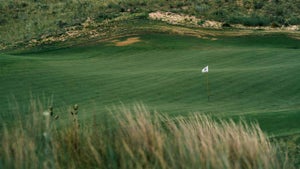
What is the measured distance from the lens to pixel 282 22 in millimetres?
43250

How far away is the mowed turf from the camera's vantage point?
15.2 m

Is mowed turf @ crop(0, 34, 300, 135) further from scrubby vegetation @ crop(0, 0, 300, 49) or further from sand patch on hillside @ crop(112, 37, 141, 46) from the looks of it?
scrubby vegetation @ crop(0, 0, 300, 49)

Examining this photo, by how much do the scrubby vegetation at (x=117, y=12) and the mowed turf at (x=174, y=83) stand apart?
14523 mm

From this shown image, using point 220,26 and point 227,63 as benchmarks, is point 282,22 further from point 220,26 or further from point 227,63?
point 227,63

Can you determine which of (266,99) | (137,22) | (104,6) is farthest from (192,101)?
(104,6)

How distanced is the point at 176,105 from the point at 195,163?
34.9 feet

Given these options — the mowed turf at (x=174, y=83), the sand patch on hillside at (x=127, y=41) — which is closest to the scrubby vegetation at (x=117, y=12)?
the sand patch on hillside at (x=127, y=41)

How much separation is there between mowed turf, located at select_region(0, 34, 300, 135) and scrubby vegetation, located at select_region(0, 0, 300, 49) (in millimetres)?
14523

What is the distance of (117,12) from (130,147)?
129 ft

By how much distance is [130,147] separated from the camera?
573 centimetres

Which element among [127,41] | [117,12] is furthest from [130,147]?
[117,12]

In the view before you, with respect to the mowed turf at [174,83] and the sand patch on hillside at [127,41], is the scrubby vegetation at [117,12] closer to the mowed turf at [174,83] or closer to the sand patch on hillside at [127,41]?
the sand patch on hillside at [127,41]

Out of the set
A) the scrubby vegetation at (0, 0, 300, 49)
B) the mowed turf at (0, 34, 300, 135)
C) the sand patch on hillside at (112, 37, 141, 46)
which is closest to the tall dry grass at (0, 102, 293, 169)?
the mowed turf at (0, 34, 300, 135)

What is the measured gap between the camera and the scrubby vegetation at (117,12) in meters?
42.4
